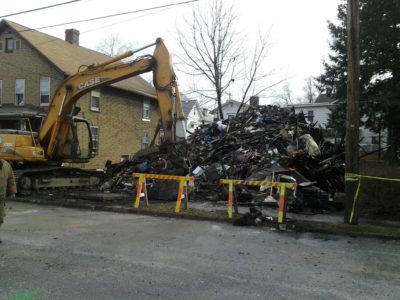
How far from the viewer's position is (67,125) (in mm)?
16922

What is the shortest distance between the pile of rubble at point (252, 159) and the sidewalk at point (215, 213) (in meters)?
0.91

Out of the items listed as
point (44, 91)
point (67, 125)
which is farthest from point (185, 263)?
point (44, 91)

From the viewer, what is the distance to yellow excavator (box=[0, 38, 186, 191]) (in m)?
14.2

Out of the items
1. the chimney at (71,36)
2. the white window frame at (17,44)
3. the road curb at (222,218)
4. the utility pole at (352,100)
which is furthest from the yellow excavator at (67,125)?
the chimney at (71,36)

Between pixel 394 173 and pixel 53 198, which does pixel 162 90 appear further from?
pixel 394 173

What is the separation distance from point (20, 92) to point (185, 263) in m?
26.4

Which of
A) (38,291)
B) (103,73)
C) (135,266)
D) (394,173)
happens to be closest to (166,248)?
(135,266)

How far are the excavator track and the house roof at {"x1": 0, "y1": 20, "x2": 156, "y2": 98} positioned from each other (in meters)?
11.5

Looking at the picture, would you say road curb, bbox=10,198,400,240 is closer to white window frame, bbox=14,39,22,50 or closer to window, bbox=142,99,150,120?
white window frame, bbox=14,39,22,50

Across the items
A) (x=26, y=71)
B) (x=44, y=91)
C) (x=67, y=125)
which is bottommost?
(x=67, y=125)

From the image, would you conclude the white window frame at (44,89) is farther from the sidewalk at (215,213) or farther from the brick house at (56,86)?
the sidewalk at (215,213)

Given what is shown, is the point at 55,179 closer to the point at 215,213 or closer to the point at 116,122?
the point at 215,213

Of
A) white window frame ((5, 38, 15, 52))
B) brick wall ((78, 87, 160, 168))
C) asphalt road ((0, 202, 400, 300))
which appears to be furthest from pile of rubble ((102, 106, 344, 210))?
white window frame ((5, 38, 15, 52))

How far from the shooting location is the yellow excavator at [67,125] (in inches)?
559
